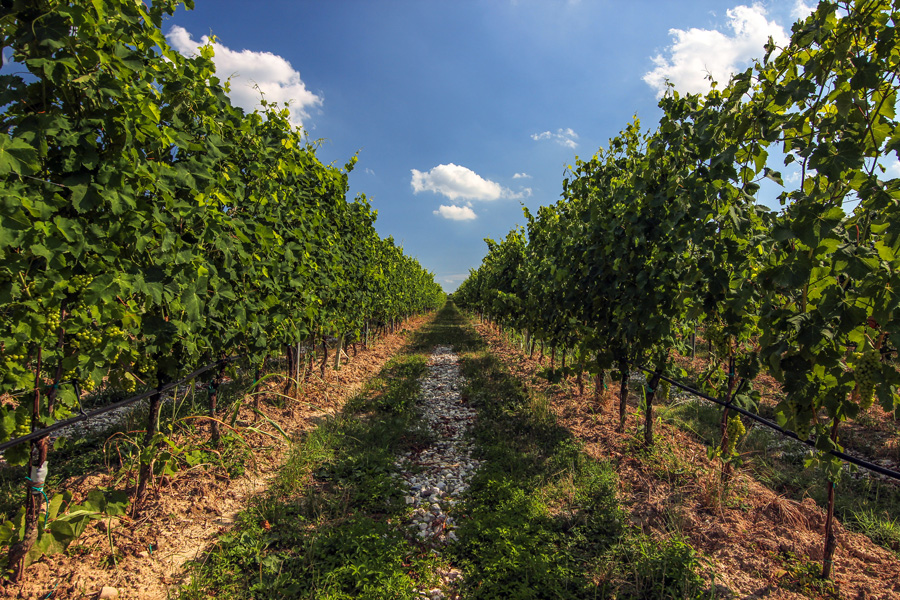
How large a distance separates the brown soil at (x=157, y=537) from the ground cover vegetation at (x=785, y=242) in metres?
4.22

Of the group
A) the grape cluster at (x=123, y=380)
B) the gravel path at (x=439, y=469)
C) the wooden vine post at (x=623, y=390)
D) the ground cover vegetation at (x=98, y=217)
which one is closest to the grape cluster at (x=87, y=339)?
the ground cover vegetation at (x=98, y=217)

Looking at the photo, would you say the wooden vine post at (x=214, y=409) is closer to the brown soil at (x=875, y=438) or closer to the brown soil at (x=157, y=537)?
the brown soil at (x=157, y=537)

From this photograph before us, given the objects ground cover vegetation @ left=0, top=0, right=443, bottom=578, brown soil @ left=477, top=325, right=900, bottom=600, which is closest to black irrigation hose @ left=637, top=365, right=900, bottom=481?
brown soil @ left=477, top=325, right=900, bottom=600

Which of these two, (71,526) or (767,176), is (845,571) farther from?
(71,526)

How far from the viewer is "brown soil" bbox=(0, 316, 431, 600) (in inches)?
103

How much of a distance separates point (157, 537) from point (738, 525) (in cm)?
489

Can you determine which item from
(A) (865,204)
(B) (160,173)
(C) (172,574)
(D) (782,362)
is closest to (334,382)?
(C) (172,574)

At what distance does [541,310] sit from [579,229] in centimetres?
222

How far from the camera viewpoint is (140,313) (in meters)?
3.00

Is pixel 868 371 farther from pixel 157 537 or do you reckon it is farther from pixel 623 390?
pixel 157 537

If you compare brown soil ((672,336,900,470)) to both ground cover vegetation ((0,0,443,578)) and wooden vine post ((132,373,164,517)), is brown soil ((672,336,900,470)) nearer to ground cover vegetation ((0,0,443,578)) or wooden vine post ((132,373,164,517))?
ground cover vegetation ((0,0,443,578))

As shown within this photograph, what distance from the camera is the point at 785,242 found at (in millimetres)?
2623

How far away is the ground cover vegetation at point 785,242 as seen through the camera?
2.14m

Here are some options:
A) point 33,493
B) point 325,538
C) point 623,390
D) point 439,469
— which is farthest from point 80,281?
point 623,390
